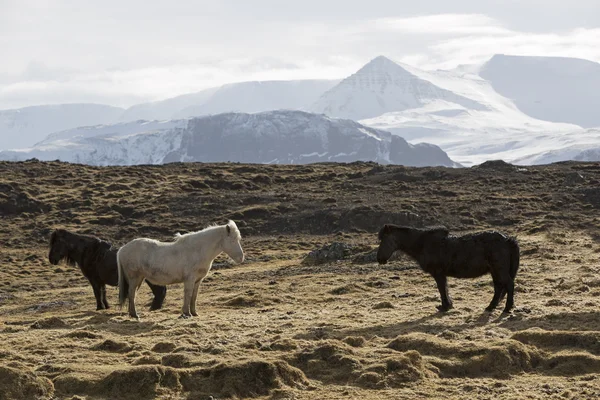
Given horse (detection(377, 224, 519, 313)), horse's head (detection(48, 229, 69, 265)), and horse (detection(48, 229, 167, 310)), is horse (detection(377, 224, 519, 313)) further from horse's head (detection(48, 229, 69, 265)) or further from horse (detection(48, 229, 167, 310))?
horse's head (detection(48, 229, 69, 265))

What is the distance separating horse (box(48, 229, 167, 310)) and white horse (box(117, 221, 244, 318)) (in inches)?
96.4

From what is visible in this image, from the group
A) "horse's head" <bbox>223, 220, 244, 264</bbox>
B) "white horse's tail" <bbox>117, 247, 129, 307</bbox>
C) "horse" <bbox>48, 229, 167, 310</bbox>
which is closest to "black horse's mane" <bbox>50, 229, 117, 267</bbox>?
"horse" <bbox>48, 229, 167, 310</bbox>

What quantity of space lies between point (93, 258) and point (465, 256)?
10.4 m

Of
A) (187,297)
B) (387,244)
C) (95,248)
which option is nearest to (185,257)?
(187,297)

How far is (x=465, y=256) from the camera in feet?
62.2

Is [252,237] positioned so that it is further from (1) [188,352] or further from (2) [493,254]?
(1) [188,352]

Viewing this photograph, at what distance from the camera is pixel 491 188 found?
206ft

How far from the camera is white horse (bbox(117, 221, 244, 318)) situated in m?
19.5

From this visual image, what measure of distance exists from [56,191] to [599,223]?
39853 millimetres

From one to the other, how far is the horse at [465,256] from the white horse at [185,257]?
4049 mm

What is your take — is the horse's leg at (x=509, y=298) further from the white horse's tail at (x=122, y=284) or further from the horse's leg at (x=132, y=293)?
the white horse's tail at (x=122, y=284)

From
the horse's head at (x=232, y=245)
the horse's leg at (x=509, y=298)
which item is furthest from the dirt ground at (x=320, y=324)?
the horse's head at (x=232, y=245)

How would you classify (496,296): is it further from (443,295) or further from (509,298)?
(443,295)

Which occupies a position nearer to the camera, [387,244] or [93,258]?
[387,244]
